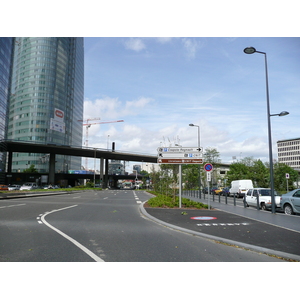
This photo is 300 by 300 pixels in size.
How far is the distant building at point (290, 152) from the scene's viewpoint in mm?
156125

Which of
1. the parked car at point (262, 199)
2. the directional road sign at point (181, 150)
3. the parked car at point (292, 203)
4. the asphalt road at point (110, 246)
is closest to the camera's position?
the asphalt road at point (110, 246)

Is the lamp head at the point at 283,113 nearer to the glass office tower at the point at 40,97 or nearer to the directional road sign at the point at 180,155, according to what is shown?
the directional road sign at the point at 180,155

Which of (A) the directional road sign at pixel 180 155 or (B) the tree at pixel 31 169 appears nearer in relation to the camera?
(A) the directional road sign at pixel 180 155

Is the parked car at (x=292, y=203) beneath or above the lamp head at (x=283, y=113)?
beneath

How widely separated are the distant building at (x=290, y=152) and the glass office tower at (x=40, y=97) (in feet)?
398

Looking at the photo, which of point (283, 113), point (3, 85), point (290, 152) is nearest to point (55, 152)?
point (3, 85)

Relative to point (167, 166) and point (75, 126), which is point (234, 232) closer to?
point (167, 166)

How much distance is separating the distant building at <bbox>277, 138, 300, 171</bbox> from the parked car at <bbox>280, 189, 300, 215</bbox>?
503 ft

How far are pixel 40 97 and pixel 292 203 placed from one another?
12506 cm

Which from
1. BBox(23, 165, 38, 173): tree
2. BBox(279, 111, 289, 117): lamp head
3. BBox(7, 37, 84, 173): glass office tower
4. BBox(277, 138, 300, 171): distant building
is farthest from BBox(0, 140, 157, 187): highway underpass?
BBox(277, 138, 300, 171): distant building

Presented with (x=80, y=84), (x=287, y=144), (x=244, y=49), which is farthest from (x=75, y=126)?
(x=244, y=49)

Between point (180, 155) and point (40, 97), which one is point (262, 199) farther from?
point (40, 97)

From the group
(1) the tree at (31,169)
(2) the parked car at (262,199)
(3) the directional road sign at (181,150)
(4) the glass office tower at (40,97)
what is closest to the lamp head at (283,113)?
(3) the directional road sign at (181,150)
